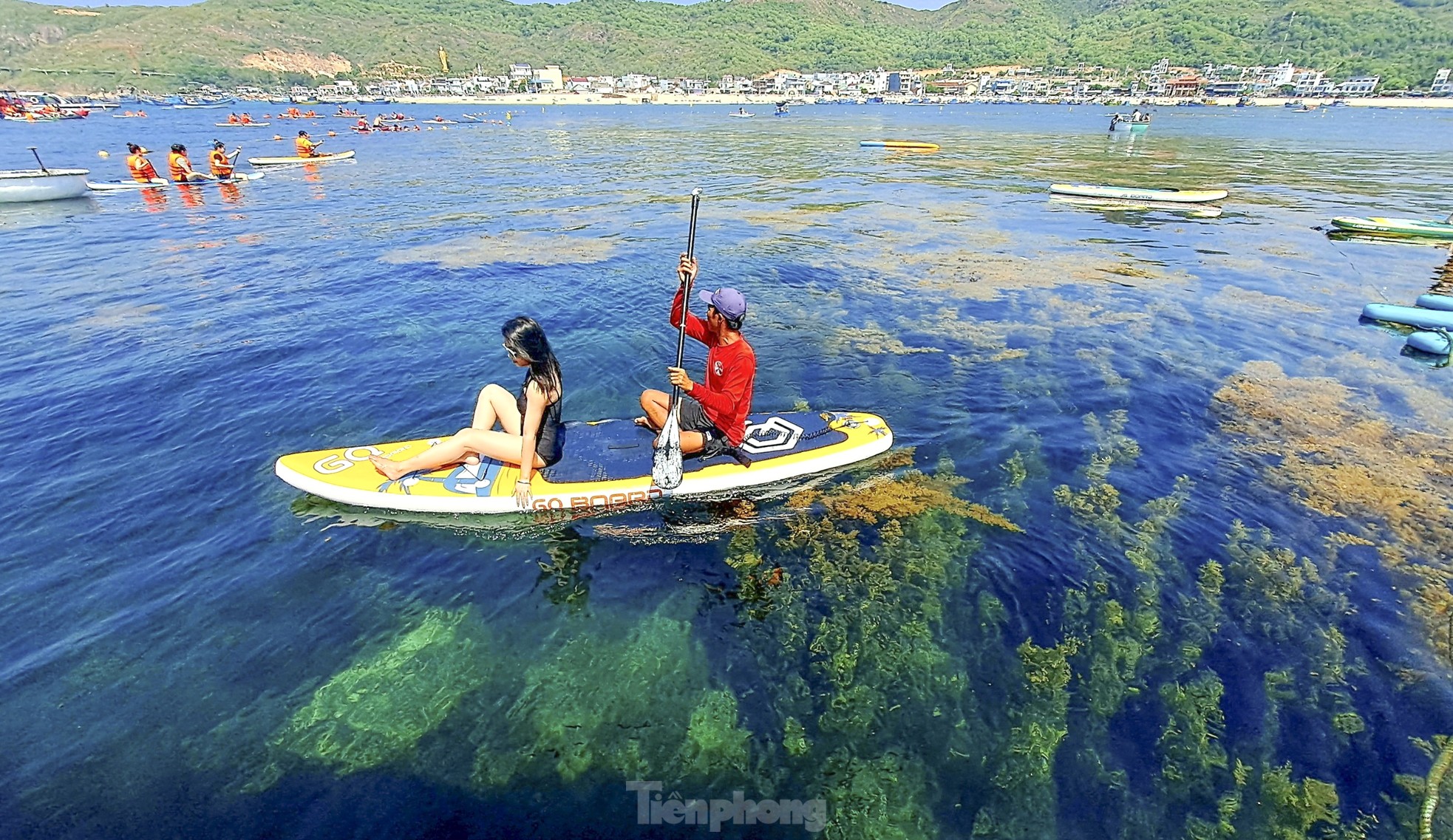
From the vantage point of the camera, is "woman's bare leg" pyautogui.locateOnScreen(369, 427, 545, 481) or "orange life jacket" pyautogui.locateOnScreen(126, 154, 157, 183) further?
"orange life jacket" pyautogui.locateOnScreen(126, 154, 157, 183)

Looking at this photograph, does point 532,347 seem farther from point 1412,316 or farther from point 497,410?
point 1412,316

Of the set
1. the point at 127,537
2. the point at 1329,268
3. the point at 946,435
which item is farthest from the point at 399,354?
the point at 1329,268

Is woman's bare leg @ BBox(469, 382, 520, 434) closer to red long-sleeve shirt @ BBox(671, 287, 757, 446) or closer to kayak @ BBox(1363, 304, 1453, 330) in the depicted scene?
red long-sleeve shirt @ BBox(671, 287, 757, 446)

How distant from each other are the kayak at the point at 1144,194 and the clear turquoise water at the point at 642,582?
11.1m

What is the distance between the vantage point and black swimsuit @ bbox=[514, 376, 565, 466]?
825cm

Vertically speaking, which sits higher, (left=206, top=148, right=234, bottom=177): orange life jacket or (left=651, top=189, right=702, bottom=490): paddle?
Result: (left=206, top=148, right=234, bottom=177): orange life jacket

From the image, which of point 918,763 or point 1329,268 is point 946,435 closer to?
point 918,763

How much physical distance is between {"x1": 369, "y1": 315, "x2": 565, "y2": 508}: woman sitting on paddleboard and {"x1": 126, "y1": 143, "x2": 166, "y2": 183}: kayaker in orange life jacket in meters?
36.9

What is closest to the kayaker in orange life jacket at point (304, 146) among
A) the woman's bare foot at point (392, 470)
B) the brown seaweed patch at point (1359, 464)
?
the woman's bare foot at point (392, 470)

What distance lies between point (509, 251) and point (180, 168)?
2522cm

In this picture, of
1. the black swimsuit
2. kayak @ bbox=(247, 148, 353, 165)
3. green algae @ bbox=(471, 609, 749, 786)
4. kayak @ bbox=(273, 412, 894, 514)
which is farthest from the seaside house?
green algae @ bbox=(471, 609, 749, 786)

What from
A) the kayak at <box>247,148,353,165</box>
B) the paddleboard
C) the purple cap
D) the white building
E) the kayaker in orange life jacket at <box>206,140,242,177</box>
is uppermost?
the white building

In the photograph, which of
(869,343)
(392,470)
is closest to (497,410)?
(392,470)

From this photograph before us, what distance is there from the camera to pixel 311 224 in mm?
26031
